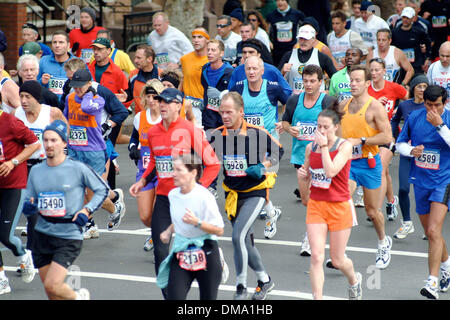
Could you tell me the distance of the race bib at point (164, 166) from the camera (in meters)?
8.20

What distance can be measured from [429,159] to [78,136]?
172 inches

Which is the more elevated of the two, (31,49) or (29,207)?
(31,49)

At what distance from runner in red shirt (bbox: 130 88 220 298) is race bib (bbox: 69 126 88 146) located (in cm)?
264

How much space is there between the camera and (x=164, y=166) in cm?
822

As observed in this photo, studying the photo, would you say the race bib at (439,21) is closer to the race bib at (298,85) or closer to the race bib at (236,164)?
the race bib at (298,85)

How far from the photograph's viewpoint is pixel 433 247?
8680mm

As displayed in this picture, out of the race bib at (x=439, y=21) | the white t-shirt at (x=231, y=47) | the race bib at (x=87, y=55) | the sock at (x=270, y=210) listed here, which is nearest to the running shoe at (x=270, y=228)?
the sock at (x=270, y=210)

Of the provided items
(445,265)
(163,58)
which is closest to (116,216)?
(445,265)

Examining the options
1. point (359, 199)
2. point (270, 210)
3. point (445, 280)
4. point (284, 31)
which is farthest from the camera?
point (284, 31)

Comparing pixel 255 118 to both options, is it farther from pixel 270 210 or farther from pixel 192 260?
pixel 192 260

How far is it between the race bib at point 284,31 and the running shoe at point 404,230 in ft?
28.4

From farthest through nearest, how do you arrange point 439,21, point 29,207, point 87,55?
point 439,21 → point 87,55 → point 29,207

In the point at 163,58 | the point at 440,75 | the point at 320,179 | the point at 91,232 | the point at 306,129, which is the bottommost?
the point at 91,232
